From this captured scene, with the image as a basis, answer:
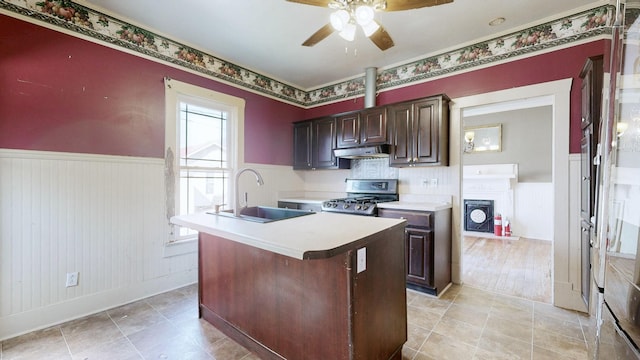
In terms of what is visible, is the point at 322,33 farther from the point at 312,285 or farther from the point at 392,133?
the point at 312,285

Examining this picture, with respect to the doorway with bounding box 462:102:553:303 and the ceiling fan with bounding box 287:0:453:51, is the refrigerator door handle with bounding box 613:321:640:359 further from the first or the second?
the doorway with bounding box 462:102:553:303

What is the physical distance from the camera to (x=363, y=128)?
11.8ft

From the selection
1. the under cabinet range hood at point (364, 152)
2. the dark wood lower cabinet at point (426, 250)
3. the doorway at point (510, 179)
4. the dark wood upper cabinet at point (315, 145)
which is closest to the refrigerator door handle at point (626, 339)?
the dark wood lower cabinet at point (426, 250)

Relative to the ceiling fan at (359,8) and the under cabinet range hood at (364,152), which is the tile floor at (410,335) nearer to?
the under cabinet range hood at (364,152)

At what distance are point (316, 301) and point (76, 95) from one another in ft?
9.04

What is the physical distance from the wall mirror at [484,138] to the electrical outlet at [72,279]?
262 inches

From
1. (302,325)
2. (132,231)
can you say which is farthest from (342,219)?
(132,231)

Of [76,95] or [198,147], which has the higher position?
[76,95]

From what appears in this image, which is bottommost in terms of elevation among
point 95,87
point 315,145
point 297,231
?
point 297,231

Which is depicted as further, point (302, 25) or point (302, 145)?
point (302, 145)

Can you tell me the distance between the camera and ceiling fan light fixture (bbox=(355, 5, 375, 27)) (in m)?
1.67

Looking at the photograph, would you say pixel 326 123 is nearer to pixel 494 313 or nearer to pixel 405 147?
pixel 405 147

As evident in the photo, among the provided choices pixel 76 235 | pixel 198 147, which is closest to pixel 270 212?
pixel 198 147

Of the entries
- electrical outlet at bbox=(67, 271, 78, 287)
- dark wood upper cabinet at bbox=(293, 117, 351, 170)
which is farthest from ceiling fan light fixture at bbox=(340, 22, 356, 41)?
electrical outlet at bbox=(67, 271, 78, 287)
